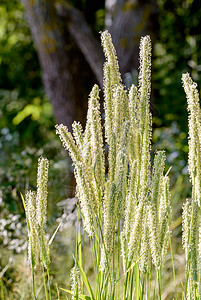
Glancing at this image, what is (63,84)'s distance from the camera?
3.26m

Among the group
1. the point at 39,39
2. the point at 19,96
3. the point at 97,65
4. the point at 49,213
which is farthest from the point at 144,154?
the point at 19,96

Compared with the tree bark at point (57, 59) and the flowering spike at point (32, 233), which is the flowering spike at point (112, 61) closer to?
the flowering spike at point (32, 233)

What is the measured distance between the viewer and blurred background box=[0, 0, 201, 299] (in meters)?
2.32

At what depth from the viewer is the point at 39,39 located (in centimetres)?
322

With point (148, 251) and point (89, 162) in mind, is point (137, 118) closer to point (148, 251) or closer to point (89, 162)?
point (89, 162)

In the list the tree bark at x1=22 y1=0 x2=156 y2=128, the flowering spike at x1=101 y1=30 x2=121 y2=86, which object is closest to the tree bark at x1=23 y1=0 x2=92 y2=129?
the tree bark at x1=22 y1=0 x2=156 y2=128

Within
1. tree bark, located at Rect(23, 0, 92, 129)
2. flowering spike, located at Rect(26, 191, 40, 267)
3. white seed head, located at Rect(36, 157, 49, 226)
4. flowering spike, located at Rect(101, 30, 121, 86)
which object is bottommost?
flowering spike, located at Rect(26, 191, 40, 267)

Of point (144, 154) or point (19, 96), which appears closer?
point (144, 154)

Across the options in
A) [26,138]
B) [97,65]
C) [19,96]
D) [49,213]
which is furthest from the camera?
[19,96]

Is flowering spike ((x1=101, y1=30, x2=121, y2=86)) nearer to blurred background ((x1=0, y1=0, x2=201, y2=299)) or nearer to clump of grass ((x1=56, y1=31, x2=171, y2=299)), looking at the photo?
clump of grass ((x1=56, y1=31, x2=171, y2=299))

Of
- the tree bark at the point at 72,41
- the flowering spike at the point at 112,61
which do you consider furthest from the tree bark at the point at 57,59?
the flowering spike at the point at 112,61

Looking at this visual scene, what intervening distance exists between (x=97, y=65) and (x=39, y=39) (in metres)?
0.64

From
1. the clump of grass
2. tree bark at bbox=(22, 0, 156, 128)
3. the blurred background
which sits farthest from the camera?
tree bark at bbox=(22, 0, 156, 128)

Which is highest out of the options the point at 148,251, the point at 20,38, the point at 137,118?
the point at 20,38
